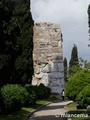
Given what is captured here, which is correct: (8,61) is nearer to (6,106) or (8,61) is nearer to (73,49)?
(6,106)

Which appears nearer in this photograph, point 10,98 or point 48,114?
point 10,98

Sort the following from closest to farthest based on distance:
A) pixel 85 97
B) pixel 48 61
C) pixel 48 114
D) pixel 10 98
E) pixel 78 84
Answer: pixel 10 98
pixel 85 97
pixel 48 114
pixel 78 84
pixel 48 61

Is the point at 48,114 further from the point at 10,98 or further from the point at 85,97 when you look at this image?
the point at 10,98

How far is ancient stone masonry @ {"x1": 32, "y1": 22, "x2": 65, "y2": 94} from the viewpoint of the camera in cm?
4088

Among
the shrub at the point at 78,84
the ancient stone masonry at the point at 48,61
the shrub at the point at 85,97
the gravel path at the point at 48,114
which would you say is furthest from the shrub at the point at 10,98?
the ancient stone masonry at the point at 48,61

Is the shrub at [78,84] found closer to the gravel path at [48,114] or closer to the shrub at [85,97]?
the gravel path at [48,114]

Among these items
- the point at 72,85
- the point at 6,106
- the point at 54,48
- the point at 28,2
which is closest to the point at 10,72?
the point at 6,106

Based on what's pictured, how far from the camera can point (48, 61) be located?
41.1 meters

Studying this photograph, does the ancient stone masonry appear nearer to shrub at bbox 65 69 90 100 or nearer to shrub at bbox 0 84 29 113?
shrub at bbox 65 69 90 100

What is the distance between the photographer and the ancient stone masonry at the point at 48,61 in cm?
4088

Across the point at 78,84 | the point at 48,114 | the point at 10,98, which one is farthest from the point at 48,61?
the point at 10,98

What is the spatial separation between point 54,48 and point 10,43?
2321 centimetres

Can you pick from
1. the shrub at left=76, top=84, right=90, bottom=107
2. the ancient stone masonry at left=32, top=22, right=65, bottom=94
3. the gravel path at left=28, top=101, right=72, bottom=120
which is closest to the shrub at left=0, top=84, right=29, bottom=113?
the gravel path at left=28, top=101, right=72, bottom=120

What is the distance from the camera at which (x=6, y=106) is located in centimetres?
1709
